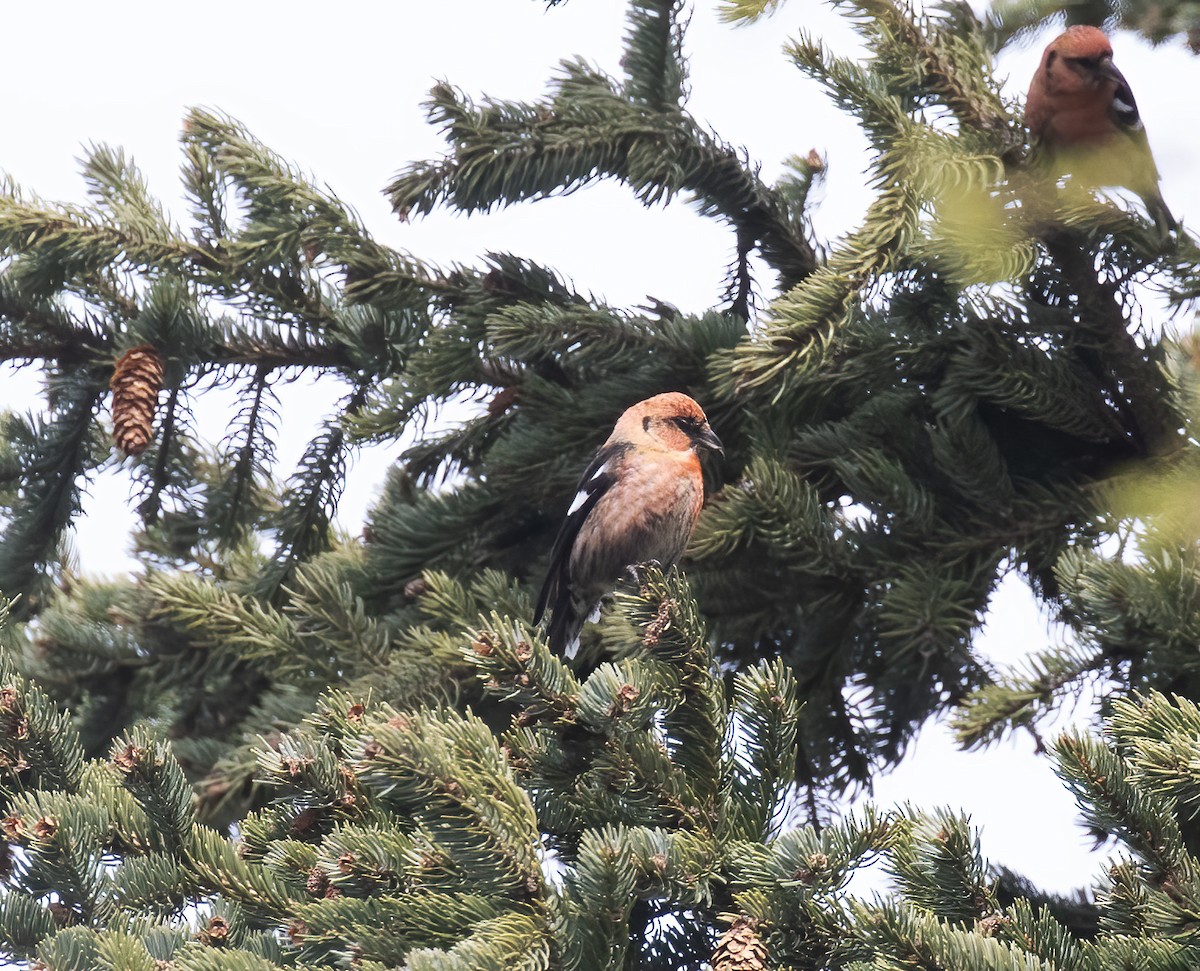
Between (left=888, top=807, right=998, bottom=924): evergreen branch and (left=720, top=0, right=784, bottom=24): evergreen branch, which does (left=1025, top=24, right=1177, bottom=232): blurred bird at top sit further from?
(left=888, top=807, right=998, bottom=924): evergreen branch

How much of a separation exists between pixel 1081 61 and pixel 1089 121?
115mm

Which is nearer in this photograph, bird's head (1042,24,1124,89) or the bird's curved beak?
bird's head (1042,24,1124,89)

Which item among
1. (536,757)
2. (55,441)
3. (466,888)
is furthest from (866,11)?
(55,441)

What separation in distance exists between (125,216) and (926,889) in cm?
244

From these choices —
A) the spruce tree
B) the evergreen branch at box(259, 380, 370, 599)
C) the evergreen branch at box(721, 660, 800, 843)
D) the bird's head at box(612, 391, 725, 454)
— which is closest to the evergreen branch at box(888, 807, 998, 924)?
the spruce tree

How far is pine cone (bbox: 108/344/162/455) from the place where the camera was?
283 centimetres

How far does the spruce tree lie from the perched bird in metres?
0.08

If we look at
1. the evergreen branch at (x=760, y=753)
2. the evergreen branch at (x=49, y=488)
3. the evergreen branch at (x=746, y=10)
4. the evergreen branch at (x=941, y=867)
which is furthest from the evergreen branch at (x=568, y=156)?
the evergreen branch at (x=941, y=867)

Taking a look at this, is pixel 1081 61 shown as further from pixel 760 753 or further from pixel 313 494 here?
pixel 313 494

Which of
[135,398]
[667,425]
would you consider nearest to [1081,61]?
[667,425]

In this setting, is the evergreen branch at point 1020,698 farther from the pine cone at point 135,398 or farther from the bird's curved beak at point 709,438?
the pine cone at point 135,398

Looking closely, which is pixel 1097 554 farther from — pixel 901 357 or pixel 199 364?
pixel 199 364

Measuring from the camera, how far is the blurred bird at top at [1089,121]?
7.89ft

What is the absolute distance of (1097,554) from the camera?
7.37 feet
